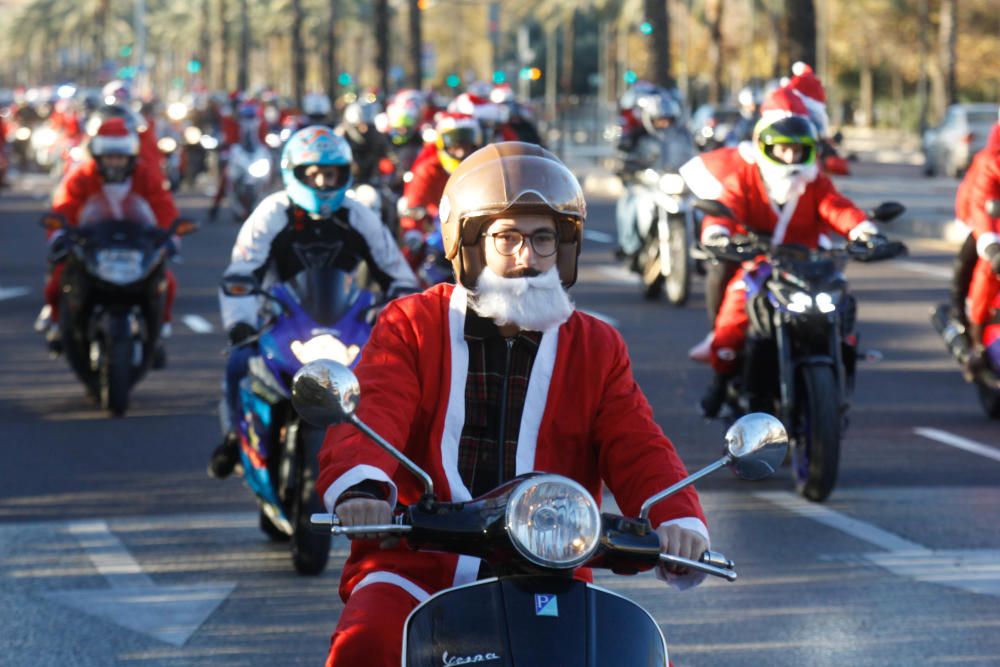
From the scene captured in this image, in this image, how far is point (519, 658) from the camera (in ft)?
11.8

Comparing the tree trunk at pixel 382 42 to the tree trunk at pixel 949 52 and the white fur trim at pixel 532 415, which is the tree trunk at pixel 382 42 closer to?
the tree trunk at pixel 949 52

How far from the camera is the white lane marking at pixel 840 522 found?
8.49 metres

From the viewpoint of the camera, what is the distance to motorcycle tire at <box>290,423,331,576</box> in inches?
297

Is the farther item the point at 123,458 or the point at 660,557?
the point at 123,458

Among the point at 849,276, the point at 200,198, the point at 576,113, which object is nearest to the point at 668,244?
the point at 849,276

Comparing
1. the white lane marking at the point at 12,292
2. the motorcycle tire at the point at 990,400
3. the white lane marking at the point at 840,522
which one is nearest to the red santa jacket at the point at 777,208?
the white lane marking at the point at 840,522

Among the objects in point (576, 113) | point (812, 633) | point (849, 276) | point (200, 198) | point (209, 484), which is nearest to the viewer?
point (812, 633)

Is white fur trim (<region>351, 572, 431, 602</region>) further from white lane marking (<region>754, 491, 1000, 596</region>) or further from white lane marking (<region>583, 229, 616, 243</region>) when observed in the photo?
white lane marking (<region>583, 229, 616, 243</region>)

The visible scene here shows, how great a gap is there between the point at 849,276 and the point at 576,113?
178 ft

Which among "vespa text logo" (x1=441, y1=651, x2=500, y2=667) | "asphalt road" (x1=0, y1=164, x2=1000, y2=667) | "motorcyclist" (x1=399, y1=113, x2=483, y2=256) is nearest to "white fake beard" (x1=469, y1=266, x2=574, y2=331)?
"vespa text logo" (x1=441, y1=651, x2=500, y2=667)

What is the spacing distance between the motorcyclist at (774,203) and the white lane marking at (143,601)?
337 cm

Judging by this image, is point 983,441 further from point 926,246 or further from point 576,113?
point 576,113

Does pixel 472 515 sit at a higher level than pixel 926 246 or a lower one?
higher

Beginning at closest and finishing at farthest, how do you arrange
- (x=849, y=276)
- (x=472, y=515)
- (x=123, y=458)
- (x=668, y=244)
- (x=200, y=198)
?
(x=472, y=515) → (x=123, y=458) → (x=668, y=244) → (x=849, y=276) → (x=200, y=198)
